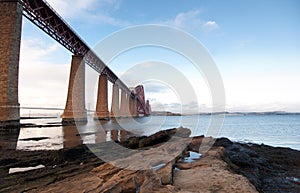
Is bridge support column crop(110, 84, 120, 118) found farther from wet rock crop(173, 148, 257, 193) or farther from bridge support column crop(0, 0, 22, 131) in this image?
wet rock crop(173, 148, 257, 193)

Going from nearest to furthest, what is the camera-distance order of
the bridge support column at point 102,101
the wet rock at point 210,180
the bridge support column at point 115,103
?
the wet rock at point 210,180 → the bridge support column at point 102,101 → the bridge support column at point 115,103

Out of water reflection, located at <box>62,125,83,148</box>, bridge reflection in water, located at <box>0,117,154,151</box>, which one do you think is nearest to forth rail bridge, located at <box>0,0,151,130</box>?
bridge reflection in water, located at <box>0,117,154,151</box>

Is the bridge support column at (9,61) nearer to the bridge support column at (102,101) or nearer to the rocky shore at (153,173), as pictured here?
the rocky shore at (153,173)

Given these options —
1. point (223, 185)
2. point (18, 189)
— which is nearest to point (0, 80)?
point (18, 189)

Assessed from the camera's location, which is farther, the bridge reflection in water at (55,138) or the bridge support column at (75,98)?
the bridge support column at (75,98)

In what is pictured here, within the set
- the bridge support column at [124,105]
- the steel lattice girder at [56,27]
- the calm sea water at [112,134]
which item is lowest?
the calm sea water at [112,134]

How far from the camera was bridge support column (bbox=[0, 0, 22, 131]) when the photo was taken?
18594 millimetres

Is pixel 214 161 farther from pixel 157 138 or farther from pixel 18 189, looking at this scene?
pixel 157 138

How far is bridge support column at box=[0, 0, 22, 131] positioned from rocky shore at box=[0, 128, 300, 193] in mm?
11830

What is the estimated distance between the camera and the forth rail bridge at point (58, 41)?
1898cm

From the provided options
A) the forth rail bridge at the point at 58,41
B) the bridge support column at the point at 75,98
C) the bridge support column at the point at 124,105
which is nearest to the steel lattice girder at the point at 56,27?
the forth rail bridge at the point at 58,41

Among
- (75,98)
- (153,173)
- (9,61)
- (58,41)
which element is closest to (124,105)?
(75,98)

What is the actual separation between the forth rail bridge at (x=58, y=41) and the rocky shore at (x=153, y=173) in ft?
40.6

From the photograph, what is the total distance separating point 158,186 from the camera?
3.90 meters
